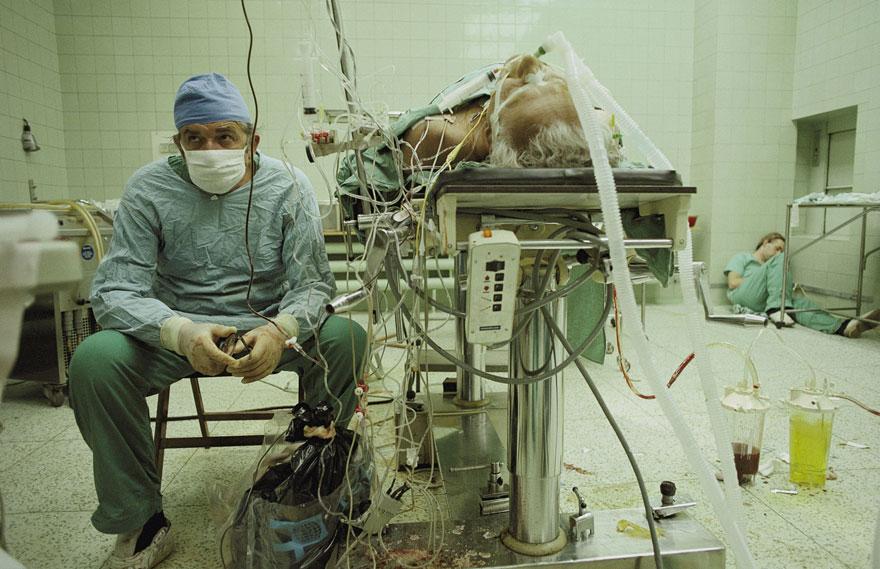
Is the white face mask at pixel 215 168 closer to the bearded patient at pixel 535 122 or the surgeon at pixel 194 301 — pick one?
the surgeon at pixel 194 301

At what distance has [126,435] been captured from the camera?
1114 millimetres

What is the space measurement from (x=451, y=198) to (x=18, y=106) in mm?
3695

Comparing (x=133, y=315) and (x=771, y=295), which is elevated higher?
(x=133, y=315)

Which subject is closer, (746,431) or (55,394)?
(746,431)

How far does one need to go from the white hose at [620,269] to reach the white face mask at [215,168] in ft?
2.85

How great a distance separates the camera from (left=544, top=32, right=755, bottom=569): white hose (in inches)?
28.7

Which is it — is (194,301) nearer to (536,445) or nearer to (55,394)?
(536,445)

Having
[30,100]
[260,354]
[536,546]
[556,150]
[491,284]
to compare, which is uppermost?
[30,100]

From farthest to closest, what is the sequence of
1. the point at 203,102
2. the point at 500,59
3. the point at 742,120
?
1. the point at 742,120
2. the point at 500,59
3. the point at 203,102

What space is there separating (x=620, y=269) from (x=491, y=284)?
0.18 m

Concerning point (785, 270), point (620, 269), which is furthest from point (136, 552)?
point (785, 270)

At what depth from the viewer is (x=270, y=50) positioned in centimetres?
379

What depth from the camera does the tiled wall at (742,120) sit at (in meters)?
4.02

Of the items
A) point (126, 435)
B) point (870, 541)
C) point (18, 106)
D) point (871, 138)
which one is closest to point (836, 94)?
point (871, 138)
